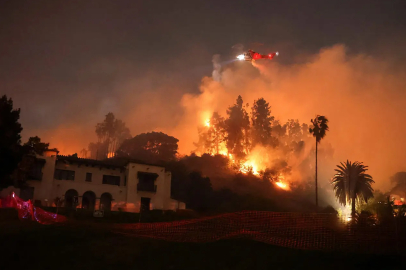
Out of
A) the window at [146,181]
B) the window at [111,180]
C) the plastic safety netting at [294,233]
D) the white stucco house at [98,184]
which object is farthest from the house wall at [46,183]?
the plastic safety netting at [294,233]

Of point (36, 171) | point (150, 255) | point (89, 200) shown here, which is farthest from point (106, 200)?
point (150, 255)

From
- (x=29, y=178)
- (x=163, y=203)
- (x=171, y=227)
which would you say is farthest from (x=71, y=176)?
(x=171, y=227)

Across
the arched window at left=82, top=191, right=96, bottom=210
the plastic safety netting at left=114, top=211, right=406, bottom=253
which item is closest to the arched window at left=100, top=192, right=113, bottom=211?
the arched window at left=82, top=191, right=96, bottom=210

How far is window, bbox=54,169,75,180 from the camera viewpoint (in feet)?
153

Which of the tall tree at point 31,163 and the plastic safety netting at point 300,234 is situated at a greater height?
the tall tree at point 31,163

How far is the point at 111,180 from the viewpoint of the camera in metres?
50.6

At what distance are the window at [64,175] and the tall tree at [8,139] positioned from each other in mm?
12138

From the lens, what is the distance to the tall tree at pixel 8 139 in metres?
30.4

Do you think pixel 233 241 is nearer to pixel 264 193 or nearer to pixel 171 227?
pixel 171 227

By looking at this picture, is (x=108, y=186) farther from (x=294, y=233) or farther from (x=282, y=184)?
(x=282, y=184)

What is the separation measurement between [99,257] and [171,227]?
7.94 meters

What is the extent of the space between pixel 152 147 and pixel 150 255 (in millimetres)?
74716

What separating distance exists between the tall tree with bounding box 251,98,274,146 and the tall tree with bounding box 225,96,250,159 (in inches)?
93.0

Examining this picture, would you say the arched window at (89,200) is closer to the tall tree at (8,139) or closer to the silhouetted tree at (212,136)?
the tall tree at (8,139)
